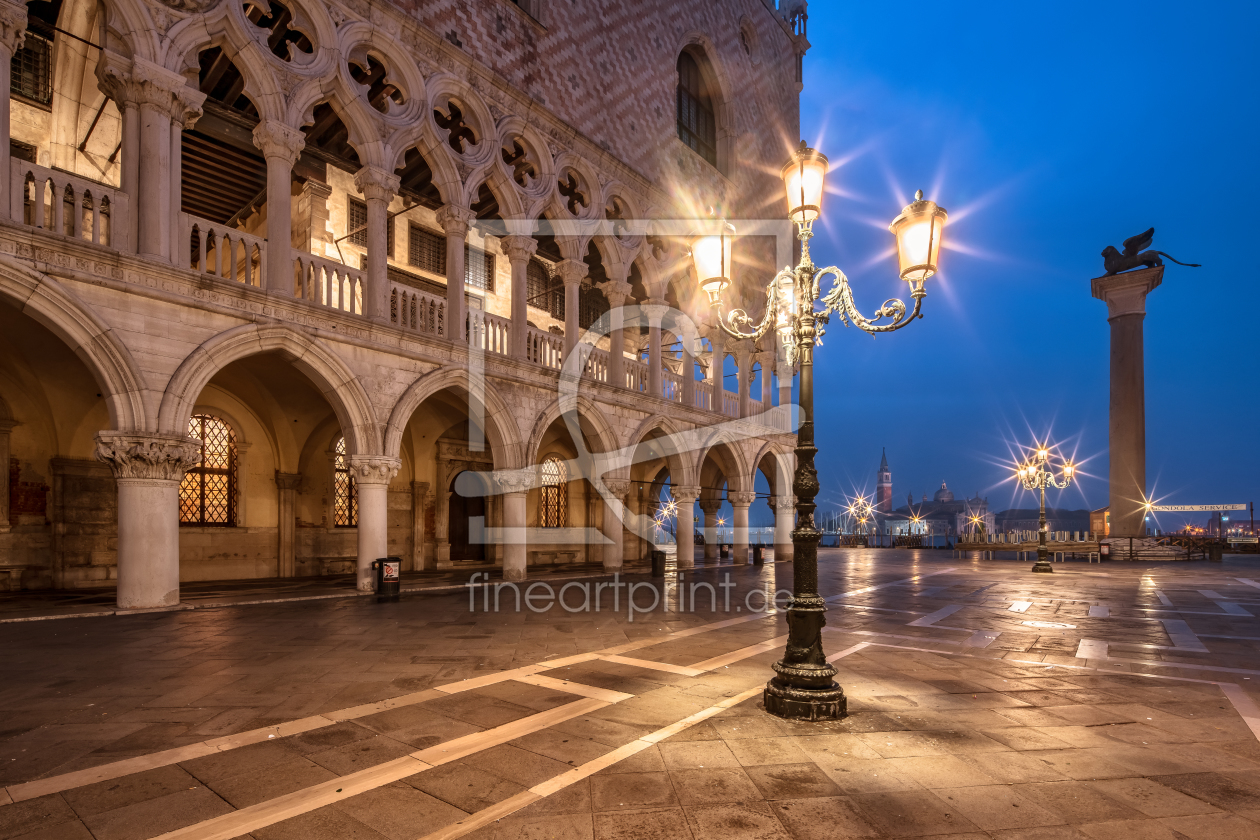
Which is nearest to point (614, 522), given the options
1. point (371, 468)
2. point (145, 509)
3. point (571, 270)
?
point (571, 270)

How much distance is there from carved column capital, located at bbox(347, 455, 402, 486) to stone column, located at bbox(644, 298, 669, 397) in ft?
27.9

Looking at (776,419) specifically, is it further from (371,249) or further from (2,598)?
(2,598)

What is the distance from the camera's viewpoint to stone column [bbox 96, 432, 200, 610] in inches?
368

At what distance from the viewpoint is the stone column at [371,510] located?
39.6 ft

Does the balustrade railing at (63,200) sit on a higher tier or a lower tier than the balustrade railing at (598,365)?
higher

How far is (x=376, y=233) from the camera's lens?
12656 mm

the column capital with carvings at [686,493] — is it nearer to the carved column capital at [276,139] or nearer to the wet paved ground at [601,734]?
the wet paved ground at [601,734]

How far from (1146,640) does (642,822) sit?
8.57 metres

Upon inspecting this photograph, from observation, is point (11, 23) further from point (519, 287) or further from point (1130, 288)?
point (1130, 288)

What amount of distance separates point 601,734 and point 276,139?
36.3ft

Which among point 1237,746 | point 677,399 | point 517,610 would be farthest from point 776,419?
point 1237,746

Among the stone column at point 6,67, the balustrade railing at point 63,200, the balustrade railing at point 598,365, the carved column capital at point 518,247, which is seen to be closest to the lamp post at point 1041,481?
the balustrade railing at point 598,365

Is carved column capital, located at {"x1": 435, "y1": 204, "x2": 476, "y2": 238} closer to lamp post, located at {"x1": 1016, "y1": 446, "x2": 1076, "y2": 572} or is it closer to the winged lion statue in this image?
lamp post, located at {"x1": 1016, "y1": 446, "x2": 1076, "y2": 572}

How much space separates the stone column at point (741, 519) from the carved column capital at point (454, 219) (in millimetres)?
12676
